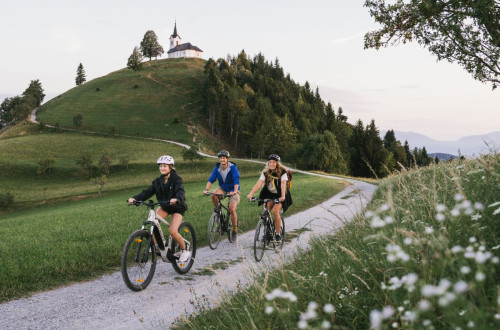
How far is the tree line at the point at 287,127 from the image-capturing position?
73.4 m

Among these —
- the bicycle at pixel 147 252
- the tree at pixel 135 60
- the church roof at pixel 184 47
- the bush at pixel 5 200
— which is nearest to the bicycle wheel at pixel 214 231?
the bicycle at pixel 147 252

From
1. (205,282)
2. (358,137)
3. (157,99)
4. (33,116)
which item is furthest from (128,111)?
(205,282)

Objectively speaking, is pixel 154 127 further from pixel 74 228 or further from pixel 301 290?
pixel 301 290

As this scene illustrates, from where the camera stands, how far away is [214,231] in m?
11.7

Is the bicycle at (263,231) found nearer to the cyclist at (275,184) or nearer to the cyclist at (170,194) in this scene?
the cyclist at (275,184)

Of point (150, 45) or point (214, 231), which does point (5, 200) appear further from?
point (150, 45)

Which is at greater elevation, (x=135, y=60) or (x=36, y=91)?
(x=135, y=60)

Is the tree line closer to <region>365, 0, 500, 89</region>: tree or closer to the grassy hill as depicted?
the grassy hill

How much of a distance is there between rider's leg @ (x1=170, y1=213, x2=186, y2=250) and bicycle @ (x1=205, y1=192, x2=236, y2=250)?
2.59 meters

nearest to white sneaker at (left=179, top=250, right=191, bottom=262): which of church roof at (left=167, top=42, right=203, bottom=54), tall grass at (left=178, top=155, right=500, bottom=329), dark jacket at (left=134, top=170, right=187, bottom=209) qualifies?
dark jacket at (left=134, top=170, right=187, bottom=209)

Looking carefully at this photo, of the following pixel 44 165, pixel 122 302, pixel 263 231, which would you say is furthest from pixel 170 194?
pixel 44 165

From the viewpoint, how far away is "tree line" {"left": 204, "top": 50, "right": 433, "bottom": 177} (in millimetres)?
73375

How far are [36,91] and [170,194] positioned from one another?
13356cm

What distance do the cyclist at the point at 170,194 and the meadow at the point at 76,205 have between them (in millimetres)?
2357
